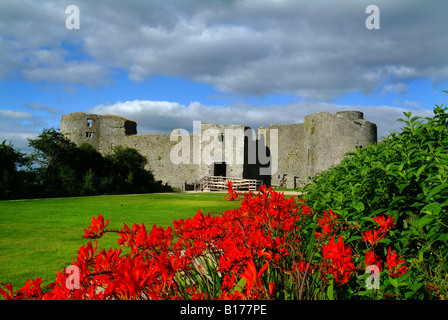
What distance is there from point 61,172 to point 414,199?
72.6ft

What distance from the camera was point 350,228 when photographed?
2.95 m

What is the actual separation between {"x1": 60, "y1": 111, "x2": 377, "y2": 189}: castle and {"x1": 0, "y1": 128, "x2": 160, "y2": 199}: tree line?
551 centimetres

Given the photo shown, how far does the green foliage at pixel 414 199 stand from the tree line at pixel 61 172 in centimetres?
2034

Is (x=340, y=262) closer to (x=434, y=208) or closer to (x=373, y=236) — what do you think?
(x=373, y=236)

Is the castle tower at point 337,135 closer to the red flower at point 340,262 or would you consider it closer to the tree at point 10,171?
the tree at point 10,171

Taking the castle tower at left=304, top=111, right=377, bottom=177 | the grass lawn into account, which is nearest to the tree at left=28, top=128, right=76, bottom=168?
the grass lawn

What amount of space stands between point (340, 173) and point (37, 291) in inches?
146

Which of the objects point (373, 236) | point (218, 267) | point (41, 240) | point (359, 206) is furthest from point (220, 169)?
point (373, 236)

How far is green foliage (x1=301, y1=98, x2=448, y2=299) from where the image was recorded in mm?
2359

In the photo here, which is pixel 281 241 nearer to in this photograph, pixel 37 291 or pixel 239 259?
pixel 239 259

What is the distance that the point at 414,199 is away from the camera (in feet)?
9.41

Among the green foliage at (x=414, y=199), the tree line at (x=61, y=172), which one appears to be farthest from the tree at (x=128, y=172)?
the green foliage at (x=414, y=199)

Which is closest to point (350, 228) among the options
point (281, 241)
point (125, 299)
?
point (281, 241)

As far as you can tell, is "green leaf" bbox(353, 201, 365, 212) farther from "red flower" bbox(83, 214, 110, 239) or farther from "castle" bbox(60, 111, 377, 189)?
"castle" bbox(60, 111, 377, 189)
